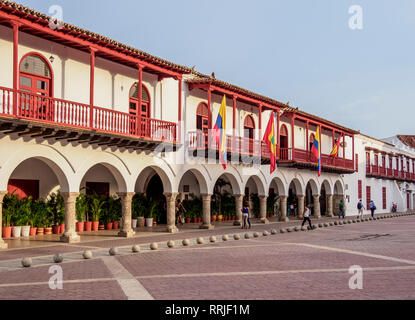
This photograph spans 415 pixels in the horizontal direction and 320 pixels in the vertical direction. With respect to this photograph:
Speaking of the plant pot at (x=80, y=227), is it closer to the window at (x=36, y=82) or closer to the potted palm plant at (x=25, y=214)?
the potted palm plant at (x=25, y=214)

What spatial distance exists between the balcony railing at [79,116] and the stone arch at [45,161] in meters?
1.16

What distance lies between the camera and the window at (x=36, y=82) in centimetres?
1558

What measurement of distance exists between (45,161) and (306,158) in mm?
19203

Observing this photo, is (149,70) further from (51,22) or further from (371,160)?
(371,160)

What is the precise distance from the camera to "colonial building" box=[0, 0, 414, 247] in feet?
51.0

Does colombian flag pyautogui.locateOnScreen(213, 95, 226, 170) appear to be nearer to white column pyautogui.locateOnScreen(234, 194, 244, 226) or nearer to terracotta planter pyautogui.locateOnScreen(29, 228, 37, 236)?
white column pyautogui.locateOnScreen(234, 194, 244, 226)

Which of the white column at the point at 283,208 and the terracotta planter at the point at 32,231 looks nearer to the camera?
the terracotta planter at the point at 32,231

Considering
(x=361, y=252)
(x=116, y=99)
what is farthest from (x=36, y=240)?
(x=361, y=252)

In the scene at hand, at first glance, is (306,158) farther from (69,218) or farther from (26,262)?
(26,262)

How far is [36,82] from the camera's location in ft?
55.2

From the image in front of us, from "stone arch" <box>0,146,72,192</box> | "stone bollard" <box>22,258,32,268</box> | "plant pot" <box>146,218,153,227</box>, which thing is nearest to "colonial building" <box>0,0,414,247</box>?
"stone arch" <box>0,146,72,192</box>

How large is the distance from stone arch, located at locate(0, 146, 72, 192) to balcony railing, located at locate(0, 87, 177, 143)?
116 cm

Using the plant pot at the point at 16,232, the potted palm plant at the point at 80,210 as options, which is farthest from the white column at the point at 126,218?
→ the plant pot at the point at 16,232
